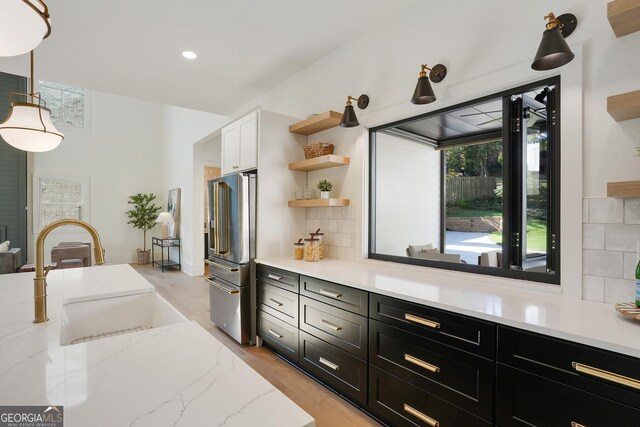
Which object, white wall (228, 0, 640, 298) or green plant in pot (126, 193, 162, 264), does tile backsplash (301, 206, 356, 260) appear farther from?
green plant in pot (126, 193, 162, 264)

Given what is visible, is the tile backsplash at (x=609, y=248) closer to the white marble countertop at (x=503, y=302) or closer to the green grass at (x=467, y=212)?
the white marble countertop at (x=503, y=302)

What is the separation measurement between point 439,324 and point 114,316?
1649mm

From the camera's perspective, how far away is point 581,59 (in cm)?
169

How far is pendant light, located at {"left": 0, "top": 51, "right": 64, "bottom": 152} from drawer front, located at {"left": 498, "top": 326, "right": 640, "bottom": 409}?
255 cm

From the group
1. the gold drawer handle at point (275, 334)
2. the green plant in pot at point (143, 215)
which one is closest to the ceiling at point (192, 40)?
the gold drawer handle at point (275, 334)

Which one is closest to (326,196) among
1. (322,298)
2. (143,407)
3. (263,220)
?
(263,220)

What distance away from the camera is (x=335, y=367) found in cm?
231

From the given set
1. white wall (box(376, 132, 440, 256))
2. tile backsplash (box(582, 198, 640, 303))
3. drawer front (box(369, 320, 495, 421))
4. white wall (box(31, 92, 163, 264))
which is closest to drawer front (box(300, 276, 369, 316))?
drawer front (box(369, 320, 495, 421))

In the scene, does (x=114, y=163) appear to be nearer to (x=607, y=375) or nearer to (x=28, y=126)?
(x=28, y=126)

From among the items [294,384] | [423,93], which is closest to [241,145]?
[423,93]

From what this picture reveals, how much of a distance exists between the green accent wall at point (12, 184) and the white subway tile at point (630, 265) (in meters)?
8.87

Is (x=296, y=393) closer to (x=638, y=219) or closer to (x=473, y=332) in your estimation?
(x=473, y=332)

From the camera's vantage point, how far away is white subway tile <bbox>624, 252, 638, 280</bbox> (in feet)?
5.08

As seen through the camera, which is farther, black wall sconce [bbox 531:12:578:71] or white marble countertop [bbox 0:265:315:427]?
black wall sconce [bbox 531:12:578:71]
